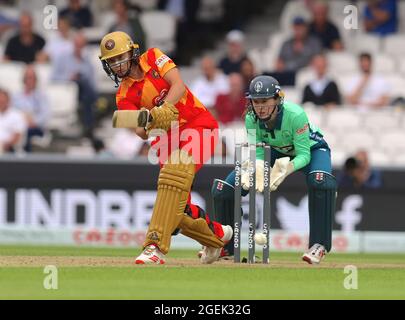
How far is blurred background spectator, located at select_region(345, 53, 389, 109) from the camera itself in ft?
55.6

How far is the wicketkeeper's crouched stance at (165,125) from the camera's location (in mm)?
9992

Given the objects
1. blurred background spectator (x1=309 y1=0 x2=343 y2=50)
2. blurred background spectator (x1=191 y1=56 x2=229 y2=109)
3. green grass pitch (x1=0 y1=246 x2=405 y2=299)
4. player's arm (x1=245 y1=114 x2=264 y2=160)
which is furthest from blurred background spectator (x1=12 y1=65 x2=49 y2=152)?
player's arm (x1=245 y1=114 x2=264 y2=160)

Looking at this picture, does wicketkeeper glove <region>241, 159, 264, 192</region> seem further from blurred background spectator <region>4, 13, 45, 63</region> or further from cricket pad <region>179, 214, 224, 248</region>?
blurred background spectator <region>4, 13, 45, 63</region>

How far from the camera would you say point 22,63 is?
1831 centimetres

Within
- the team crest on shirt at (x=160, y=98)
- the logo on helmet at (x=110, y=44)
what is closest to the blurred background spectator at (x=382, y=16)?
the team crest on shirt at (x=160, y=98)

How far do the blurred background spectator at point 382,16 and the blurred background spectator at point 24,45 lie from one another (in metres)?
4.31

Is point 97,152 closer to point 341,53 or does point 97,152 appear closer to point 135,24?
point 135,24

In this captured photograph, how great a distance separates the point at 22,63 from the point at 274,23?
374cm

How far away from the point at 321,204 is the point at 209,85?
22.5 feet

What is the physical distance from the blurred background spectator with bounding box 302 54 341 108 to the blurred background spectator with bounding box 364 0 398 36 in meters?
1.57
